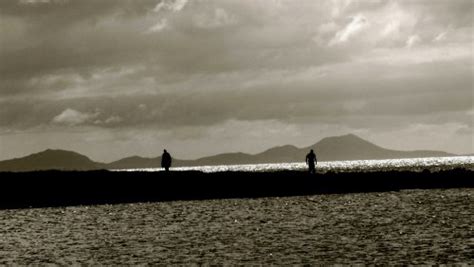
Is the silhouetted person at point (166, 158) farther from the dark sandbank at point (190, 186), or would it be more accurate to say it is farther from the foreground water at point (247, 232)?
the foreground water at point (247, 232)

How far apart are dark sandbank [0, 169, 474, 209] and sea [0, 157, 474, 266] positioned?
599 centimetres

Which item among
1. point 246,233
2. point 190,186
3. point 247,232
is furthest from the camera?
point 190,186

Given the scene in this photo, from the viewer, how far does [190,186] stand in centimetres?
6219

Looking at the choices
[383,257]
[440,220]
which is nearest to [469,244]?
[383,257]

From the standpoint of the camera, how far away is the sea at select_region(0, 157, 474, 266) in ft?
81.5

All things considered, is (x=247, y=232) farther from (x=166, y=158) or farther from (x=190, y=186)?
(x=166, y=158)

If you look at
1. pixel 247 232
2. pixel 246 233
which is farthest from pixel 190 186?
pixel 246 233

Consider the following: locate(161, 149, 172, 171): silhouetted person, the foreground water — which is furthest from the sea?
locate(161, 149, 172, 171): silhouetted person

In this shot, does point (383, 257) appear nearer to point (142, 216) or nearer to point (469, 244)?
point (469, 244)

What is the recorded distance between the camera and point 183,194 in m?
58.9

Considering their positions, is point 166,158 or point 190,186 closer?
point 190,186

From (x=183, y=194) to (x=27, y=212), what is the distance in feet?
55.0

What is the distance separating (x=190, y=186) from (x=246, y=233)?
30.1m

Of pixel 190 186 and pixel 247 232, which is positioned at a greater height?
pixel 190 186
